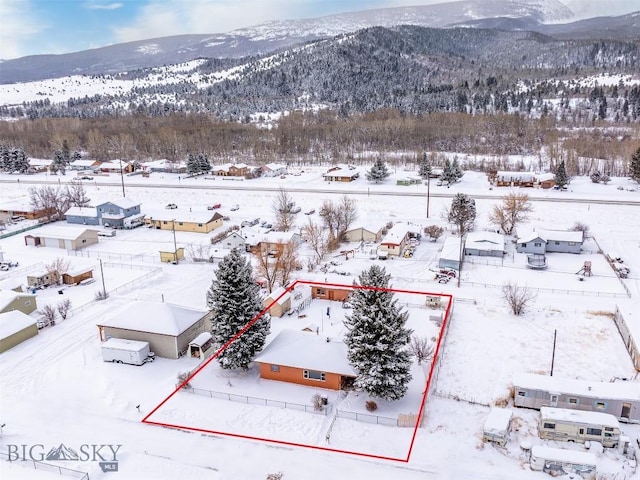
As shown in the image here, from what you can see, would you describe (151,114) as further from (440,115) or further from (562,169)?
(562,169)

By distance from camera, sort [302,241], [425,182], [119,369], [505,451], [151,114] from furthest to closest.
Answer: [151,114] → [425,182] → [302,241] → [119,369] → [505,451]

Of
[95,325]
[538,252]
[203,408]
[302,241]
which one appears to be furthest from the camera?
[302,241]

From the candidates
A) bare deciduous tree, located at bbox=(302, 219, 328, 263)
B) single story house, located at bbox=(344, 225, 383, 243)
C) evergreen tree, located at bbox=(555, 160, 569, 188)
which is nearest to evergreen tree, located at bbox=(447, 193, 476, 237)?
single story house, located at bbox=(344, 225, 383, 243)

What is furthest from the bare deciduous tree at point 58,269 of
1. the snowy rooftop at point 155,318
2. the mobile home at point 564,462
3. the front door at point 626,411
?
the front door at point 626,411

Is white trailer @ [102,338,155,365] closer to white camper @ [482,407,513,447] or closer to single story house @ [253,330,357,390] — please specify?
single story house @ [253,330,357,390]

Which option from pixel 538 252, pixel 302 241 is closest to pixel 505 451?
pixel 538 252

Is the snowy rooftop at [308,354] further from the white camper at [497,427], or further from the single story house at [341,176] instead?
the single story house at [341,176]
